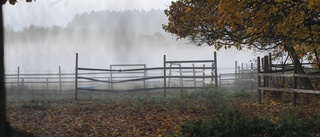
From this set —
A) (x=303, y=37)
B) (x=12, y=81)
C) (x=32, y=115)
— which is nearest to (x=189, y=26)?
(x=303, y=37)

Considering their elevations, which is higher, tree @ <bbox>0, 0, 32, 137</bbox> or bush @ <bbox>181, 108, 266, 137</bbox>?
tree @ <bbox>0, 0, 32, 137</bbox>

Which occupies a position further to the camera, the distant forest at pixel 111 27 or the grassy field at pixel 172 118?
the distant forest at pixel 111 27

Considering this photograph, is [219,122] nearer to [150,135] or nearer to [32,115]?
[150,135]

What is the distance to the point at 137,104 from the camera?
34.4 ft

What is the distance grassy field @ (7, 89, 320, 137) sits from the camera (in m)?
4.99

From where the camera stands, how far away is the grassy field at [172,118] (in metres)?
4.99

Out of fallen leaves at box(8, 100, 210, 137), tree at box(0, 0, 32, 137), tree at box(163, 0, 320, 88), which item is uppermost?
tree at box(163, 0, 320, 88)

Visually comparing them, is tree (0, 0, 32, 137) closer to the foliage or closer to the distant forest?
the foliage

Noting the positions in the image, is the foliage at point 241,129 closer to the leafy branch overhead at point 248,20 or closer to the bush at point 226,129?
the bush at point 226,129

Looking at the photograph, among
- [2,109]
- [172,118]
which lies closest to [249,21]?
[172,118]

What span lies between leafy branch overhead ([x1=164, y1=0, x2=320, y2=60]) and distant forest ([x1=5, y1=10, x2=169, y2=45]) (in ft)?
71.6

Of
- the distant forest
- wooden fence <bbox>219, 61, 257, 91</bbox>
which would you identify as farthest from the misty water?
wooden fence <bbox>219, 61, 257, 91</bbox>

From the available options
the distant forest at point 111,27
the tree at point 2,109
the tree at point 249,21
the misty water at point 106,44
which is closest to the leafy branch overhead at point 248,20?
the tree at point 249,21

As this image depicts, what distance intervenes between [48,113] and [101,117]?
1.76 m
